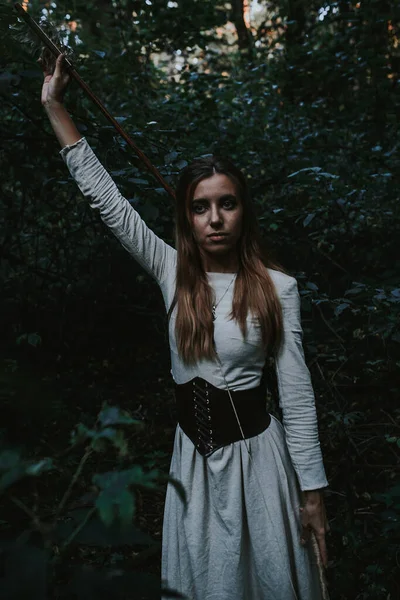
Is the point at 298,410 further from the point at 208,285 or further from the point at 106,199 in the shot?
Answer: the point at 106,199

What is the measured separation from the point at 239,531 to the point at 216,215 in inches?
39.7

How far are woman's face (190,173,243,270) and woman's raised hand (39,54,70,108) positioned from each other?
54 cm

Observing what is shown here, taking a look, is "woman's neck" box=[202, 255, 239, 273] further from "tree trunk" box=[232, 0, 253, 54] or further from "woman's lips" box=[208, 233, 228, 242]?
"tree trunk" box=[232, 0, 253, 54]

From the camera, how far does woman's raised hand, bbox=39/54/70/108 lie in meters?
2.06

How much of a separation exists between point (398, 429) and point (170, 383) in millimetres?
1893

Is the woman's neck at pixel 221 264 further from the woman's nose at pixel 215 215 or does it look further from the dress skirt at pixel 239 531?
the dress skirt at pixel 239 531

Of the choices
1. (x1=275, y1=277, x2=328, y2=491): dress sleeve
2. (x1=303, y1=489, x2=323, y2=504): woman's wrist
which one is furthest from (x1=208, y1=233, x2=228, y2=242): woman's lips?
(x1=303, y1=489, x2=323, y2=504): woman's wrist

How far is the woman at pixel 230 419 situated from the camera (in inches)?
77.1

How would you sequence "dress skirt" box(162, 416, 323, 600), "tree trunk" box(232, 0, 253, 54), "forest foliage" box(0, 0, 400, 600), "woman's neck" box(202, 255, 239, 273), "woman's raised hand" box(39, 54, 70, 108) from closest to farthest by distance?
"dress skirt" box(162, 416, 323, 600) < "woman's raised hand" box(39, 54, 70, 108) < "woman's neck" box(202, 255, 239, 273) < "forest foliage" box(0, 0, 400, 600) < "tree trunk" box(232, 0, 253, 54)

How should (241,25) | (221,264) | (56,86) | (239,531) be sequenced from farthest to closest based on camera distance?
(241,25) < (221,264) < (56,86) < (239,531)

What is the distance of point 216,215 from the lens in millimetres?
2105

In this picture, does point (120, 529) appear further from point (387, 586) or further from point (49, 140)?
point (49, 140)

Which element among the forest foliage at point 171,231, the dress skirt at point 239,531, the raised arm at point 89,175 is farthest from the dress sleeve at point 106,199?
the dress skirt at point 239,531

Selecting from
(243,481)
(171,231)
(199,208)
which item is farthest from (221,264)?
(171,231)
